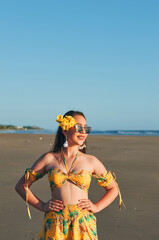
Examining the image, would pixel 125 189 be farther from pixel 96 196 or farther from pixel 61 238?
pixel 61 238

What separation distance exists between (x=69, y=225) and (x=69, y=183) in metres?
0.31

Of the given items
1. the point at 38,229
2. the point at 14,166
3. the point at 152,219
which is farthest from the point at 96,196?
the point at 14,166

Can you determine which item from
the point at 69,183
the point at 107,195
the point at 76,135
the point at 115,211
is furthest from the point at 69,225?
the point at 115,211

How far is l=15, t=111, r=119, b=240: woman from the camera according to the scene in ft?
8.38

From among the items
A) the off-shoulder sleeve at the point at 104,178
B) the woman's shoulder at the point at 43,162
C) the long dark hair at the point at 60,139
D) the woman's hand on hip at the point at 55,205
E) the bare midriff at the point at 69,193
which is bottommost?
the woman's hand on hip at the point at 55,205

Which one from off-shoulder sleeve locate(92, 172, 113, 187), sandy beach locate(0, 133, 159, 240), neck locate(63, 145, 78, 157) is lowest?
sandy beach locate(0, 133, 159, 240)

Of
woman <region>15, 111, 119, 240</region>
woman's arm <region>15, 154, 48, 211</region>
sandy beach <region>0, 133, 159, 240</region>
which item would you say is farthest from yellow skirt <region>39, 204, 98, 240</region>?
sandy beach <region>0, 133, 159, 240</region>

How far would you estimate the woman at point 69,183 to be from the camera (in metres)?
2.55

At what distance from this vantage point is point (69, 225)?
2.55m

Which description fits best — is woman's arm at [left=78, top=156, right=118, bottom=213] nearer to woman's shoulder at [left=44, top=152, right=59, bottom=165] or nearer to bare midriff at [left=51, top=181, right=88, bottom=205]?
bare midriff at [left=51, top=181, right=88, bottom=205]

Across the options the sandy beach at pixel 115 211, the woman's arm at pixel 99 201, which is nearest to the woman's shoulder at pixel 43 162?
the woman's arm at pixel 99 201

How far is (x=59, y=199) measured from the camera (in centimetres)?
265

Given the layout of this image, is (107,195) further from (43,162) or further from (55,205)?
(43,162)

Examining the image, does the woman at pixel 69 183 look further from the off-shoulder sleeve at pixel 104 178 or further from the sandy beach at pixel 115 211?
the sandy beach at pixel 115 211
